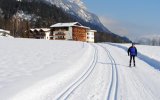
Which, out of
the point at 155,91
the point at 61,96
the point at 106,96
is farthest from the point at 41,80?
the point at 155,91

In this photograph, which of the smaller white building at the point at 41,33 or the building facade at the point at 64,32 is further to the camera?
the smaller white building at the point at 41,33

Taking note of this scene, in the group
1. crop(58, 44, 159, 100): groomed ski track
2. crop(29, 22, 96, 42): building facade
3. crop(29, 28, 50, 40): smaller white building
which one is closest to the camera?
crop(58, 44, 159, 100): groomed ski track

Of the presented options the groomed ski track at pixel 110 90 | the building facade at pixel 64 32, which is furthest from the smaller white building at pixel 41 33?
the groomed ski track at pixel 110 90

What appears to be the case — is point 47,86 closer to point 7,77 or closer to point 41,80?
point 41,80

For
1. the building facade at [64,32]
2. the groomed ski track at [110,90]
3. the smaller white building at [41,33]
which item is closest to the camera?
the groomed ski track at [110,90]

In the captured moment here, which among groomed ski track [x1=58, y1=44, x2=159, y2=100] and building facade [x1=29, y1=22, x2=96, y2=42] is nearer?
groomed ski track [x1=58, y1=44, x2=159, y2=100]

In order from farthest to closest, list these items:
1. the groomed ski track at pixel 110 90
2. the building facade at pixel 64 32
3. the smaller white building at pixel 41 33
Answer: the smaller white building at pixel 41 33 < the building facade at pixel 64 32 < the groomed ski track at pixel 110 90

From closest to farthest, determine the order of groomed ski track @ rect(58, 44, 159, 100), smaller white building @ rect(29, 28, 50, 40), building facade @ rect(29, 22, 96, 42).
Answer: groomed ski track @ rect(58, 44, 159, 100) < building facade @ rect(29, 22, 96, 42) < smaller white building @ rect(29, 28, 50, 40)

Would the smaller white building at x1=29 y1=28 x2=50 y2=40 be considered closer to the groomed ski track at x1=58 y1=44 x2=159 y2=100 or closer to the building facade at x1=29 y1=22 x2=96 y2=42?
the building facade at x1=29 y1=22 x2=96 y2=42

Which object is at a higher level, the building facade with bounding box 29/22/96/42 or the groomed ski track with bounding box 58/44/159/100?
the building facade with bounding box 29/22/96/42

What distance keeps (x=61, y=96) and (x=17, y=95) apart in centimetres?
188

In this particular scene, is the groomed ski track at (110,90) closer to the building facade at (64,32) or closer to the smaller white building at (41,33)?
the building facade at (64,32)

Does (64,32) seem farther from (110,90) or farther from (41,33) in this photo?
(110,90)

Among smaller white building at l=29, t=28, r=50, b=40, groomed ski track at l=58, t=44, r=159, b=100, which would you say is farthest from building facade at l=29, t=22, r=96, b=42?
groomed ski track at l=58, t=44, r=159, b=100
